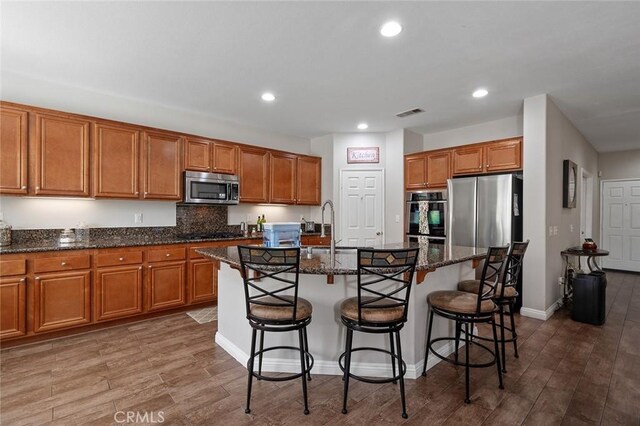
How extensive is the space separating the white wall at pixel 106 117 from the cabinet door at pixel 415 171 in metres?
2.67

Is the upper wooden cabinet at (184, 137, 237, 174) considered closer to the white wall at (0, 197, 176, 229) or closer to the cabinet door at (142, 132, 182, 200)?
the cabinet door at (142, 132, 182, 200)

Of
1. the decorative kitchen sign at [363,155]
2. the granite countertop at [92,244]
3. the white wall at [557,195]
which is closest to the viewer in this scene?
the granite countertop at [92,244]

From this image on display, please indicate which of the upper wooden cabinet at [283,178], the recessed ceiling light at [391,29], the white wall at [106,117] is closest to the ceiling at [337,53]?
the recessed ceiling light at [391,29]

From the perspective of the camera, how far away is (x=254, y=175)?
5023 mm

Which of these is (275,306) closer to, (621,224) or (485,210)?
(485,210)

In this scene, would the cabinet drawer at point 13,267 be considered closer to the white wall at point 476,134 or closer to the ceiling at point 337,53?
the ceiling at point 337,53

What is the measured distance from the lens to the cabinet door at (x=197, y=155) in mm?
4305

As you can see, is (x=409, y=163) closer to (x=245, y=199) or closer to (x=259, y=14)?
(x=245, y=199)

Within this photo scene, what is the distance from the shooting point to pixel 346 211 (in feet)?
18.4

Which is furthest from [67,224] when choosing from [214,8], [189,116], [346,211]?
[346,211]

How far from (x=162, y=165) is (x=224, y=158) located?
0.89 m

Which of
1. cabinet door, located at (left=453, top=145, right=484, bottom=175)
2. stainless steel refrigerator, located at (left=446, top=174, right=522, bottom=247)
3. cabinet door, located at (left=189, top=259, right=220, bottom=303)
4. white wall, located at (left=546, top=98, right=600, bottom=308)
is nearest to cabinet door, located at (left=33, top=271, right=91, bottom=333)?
cabinet door, located at (left=189, top=259, right=220, bottom=303)

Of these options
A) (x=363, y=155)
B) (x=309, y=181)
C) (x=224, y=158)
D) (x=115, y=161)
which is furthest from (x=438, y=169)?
(x=115, y=161)

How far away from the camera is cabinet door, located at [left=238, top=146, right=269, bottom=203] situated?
193 inches
